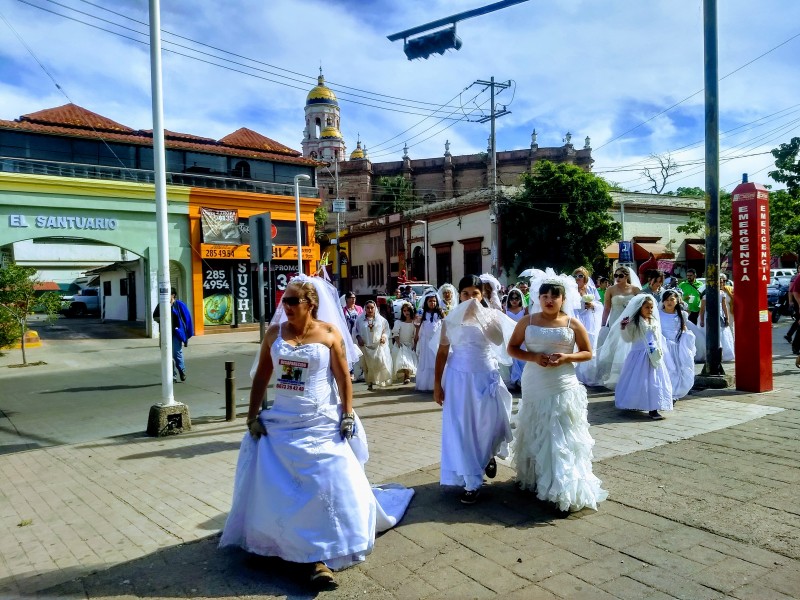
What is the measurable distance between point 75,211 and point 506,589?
23.3m

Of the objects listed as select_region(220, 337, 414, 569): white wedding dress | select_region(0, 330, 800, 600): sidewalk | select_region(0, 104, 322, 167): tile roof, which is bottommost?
select_region(0, 330, 800, 600): sidewalk

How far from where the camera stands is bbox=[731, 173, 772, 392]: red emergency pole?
8.91 m

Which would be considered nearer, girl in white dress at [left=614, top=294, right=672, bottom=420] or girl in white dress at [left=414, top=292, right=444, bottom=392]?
girl in white dress at [left=614, top=294, right=672, bottom=420]

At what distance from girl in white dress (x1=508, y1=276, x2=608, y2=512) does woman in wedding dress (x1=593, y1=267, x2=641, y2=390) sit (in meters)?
5.04

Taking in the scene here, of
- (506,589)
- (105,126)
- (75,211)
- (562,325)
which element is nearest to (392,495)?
(506,589)

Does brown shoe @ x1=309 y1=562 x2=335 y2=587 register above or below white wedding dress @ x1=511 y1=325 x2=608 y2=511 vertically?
below

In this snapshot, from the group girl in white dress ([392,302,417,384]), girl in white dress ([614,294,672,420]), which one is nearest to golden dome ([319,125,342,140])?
girl in white dress ([392,302,417,384])

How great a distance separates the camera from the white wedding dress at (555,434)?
462 cm

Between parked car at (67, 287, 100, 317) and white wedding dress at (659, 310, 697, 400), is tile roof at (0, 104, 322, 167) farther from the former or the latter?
white wedding dress at (659, 310, 697, 400)

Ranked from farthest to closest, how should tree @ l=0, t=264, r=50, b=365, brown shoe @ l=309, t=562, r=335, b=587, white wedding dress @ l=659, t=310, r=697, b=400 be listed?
tree @ l=0, t=264, r=50, b=365, white wedding dress @ l=659, t=310, r=697, b=400, brown shoe @ l=309, t=562, r=335, b=587

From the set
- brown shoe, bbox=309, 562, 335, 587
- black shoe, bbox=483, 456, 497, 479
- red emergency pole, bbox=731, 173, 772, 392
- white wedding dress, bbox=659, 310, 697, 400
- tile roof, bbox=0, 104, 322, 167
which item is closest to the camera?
brown shoe, bbox=309, 562, 335, 587

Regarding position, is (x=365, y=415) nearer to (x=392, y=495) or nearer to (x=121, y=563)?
(x=392, y=495)

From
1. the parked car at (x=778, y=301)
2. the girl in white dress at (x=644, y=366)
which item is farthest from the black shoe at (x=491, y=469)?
→ the parked car at (x=778, y=301)

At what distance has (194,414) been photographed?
928 cm
